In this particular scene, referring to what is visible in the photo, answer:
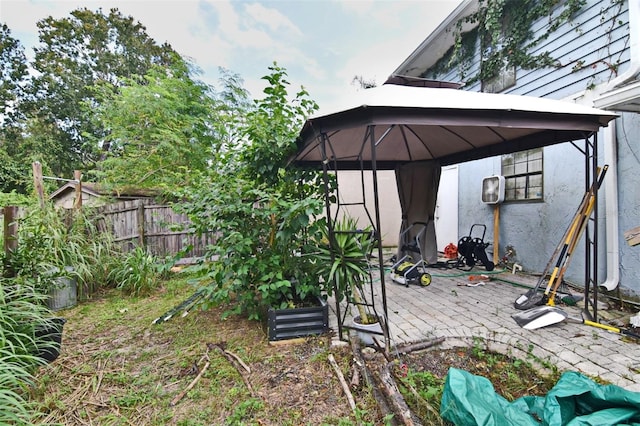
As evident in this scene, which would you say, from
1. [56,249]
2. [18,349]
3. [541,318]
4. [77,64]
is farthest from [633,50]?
[77,64]

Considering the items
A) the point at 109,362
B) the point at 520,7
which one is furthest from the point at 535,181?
the point at 109,362

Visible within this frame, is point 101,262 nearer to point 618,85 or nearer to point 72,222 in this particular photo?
point 72,222

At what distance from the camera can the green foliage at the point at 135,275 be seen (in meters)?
4.03

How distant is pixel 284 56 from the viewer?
8.61 metres

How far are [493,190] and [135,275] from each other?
19.3 feet

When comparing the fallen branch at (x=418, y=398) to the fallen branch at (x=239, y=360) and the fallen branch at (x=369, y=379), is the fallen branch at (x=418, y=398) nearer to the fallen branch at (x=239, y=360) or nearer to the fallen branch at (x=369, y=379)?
the fallen branch at (x=369, y=379)

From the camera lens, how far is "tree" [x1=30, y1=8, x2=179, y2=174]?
1275cm

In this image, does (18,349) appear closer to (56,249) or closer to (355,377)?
(56,249)

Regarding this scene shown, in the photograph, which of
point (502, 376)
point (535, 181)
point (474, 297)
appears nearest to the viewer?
point (502, 376)

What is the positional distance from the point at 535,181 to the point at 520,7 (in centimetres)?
274

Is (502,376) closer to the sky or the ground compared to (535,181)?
closer to the ground

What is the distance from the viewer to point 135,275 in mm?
4047

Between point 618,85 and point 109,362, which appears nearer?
point 109,362

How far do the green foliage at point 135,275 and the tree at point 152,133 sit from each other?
292cm
